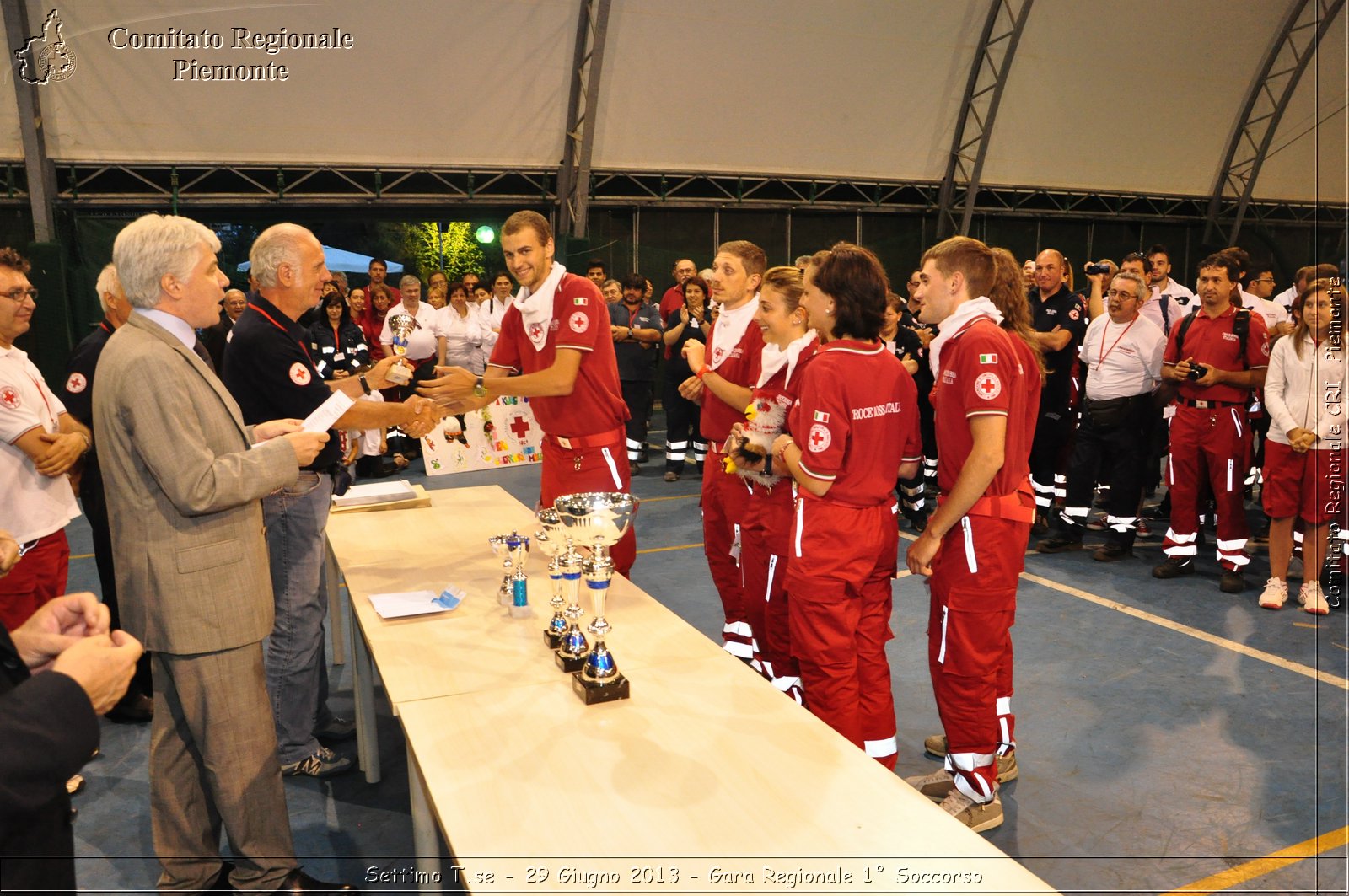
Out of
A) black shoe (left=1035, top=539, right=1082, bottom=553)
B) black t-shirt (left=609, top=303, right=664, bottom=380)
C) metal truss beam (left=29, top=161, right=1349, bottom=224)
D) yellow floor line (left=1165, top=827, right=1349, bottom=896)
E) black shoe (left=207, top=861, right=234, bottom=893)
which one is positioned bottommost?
yellow floor line (left=1165, top=827, right=1349, bottom=896)

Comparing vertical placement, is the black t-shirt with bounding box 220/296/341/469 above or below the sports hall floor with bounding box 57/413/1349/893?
above

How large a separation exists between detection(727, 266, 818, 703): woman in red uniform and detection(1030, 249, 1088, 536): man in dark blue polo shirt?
3.23m

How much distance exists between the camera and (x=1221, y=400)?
5.57 meters

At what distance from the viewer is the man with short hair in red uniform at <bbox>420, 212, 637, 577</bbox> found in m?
3.87

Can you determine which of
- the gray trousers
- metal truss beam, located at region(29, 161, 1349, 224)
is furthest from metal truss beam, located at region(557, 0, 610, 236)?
the gray trousers

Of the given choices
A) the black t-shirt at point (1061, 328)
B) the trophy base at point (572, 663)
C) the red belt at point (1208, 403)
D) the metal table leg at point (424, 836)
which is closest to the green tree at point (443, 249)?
the black t-shirt at point (1061, 328)

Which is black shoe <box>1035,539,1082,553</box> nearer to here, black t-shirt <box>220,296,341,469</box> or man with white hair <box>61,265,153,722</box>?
black t-shirt <box>220,296,341,469</box>

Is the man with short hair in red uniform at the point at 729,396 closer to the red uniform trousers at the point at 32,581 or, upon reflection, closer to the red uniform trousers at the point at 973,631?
the red uniform trousers at the point at 973,631

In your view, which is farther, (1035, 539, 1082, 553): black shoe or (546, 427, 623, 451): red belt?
(1035, 539, 1082, 553): black shoe

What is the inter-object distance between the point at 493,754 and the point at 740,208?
12.4 meters

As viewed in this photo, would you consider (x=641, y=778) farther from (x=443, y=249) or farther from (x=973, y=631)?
(x=443, y=249)

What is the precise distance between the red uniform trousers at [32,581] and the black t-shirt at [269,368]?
1.13 m

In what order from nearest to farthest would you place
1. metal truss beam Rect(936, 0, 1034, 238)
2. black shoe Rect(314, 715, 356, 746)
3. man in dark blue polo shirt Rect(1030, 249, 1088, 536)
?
black shoe Rect(314, 715, 356, 746), man in dark blue polo shirt Rect(1030, 249, 1088, 536), metal truss beam Rect(936, 0, 1034, 238)

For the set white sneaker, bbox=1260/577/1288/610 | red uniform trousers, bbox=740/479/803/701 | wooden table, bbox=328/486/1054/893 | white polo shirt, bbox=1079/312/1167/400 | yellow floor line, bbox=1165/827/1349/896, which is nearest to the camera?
wooden table, bbox=328/486/1054/893
